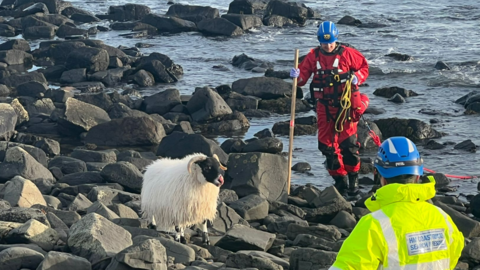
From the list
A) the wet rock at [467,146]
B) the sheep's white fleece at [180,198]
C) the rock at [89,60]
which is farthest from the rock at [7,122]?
the wet rock at [467,146]

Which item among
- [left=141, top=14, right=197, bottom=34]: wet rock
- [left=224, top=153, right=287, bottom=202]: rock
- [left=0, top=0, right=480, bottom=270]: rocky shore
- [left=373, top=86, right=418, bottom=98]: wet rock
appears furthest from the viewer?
[left=141, top=14, right=197, bottom=34]: wet rock

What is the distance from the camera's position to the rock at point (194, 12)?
36000 millimetres

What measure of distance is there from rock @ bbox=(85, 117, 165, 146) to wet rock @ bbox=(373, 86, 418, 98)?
6.87m

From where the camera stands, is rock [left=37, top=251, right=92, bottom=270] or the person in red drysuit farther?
the person in red drysuit

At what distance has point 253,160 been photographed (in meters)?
12.2

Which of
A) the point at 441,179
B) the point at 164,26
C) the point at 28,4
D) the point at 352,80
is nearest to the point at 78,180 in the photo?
the point at 352,80

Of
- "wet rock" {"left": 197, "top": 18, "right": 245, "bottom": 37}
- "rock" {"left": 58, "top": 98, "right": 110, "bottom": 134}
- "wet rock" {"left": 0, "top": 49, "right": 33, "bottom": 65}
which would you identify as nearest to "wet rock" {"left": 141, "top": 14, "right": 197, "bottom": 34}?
"wet rock" {"left": 197, "top": 18, "right": 245, "bottom": 37}

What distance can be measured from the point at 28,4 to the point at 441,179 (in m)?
32.8

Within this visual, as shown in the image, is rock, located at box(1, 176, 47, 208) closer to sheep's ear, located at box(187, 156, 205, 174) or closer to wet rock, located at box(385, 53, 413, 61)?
sheep's ear, located at box(187, 156, 205, 174)

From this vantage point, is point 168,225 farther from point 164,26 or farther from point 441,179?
point 164,26

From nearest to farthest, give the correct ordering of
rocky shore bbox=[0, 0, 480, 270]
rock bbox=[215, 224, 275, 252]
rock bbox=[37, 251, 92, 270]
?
1. rock bbox=[37, 251, 92, 270]
2. rocky shore bbox=[0, 0, 480, 270]
3. rock bbox=[215, 224, 275, 252]

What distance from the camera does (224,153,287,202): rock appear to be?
11812 millimetres

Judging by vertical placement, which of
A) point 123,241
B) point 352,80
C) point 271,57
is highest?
point 352,80

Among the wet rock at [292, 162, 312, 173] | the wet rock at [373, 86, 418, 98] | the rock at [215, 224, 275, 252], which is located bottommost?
the wet rock at [373, 86, 418, 98]
